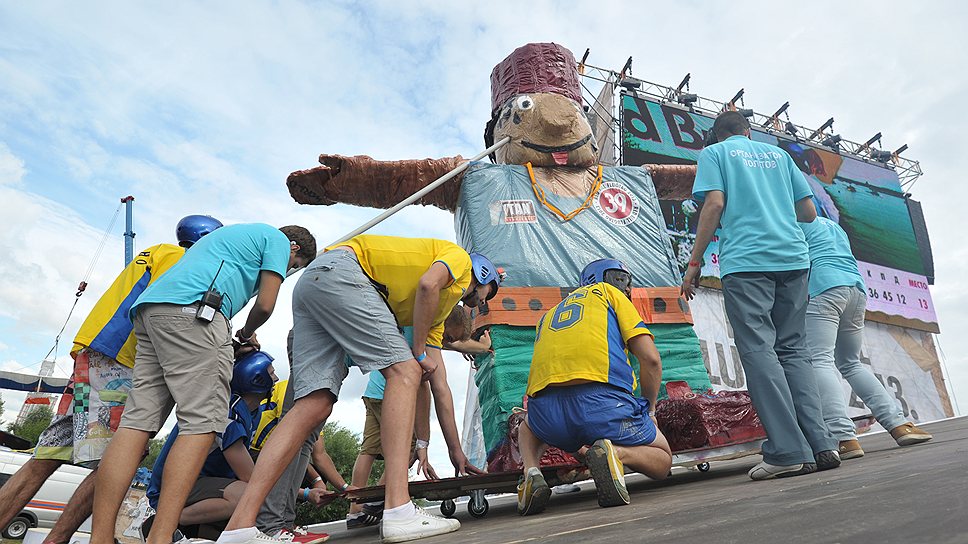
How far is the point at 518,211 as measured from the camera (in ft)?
17.0

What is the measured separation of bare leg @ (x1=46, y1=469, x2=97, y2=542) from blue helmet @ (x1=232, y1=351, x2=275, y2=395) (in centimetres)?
63

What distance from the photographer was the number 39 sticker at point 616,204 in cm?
548

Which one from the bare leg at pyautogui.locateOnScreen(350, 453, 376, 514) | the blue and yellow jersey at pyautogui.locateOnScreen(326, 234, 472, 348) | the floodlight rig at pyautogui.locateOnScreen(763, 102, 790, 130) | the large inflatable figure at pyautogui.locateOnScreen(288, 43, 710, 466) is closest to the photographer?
the blue and yellow jersey at pyautogui.locateOnScreen(326, 234, 472, 348)

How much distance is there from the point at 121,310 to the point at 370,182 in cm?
298

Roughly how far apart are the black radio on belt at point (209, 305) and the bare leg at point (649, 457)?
1548 mm

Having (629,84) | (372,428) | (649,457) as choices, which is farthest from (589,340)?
(629,84)

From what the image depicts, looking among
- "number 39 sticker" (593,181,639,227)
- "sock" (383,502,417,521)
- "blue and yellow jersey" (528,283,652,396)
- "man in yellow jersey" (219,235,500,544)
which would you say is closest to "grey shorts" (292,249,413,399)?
"man in yellow jersey" (219,235,500,544)

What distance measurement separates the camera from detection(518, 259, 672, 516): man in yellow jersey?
2412 mm

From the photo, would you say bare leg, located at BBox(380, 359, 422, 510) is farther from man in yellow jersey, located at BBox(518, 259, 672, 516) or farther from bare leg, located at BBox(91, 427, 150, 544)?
bare leg, located at BBox(91, 427, 150, 544)

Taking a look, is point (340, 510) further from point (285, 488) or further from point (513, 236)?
point (285, 488)

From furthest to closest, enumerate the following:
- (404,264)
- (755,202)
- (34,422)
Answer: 1. (34,422)
2. (755,202)
3. (404,264)

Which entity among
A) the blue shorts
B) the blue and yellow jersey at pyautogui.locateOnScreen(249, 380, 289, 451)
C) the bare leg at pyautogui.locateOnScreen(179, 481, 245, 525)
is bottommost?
the bare leg at pyautogui.locateOnScreen(179, 481, 245, 525)

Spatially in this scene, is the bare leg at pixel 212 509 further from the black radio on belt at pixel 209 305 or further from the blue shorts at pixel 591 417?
the blue shorts at pixel 591 417

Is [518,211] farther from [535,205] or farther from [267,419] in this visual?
[267,419]
